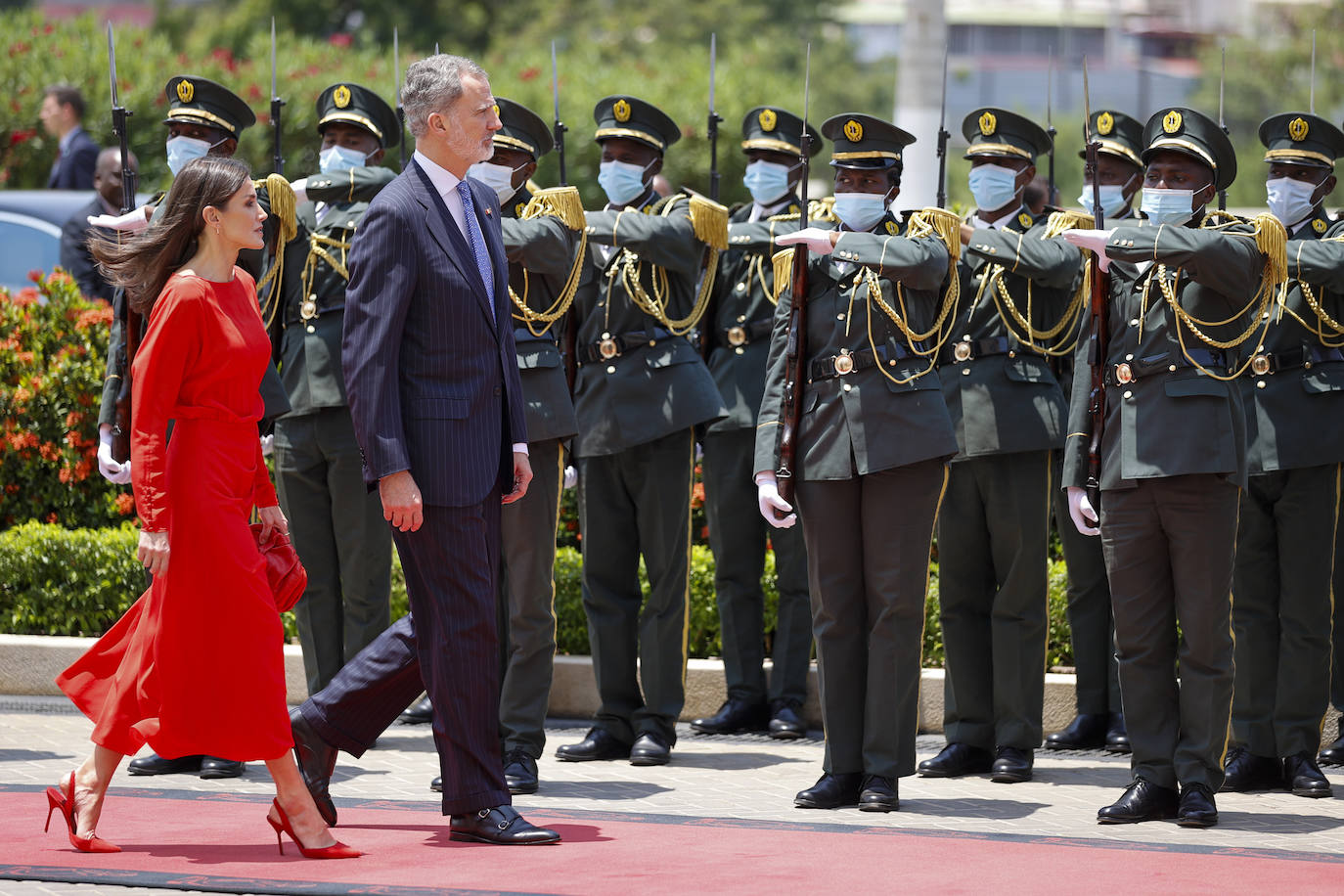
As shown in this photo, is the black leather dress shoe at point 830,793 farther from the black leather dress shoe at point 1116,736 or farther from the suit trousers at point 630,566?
the black leather dress shoe at point 1116,736

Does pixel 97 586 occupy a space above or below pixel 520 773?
above

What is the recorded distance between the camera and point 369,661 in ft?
20.7

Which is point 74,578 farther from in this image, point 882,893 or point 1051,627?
point 882,893

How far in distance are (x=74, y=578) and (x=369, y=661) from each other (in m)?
3.88

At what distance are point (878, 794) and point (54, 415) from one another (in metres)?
5.28

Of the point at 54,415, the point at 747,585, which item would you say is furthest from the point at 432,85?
the point at 54,415

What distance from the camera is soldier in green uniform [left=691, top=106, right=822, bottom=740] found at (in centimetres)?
889

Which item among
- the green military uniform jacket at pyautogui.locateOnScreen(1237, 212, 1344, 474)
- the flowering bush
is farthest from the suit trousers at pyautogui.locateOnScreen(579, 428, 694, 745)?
the flowering bush

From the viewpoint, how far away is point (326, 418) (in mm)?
8141

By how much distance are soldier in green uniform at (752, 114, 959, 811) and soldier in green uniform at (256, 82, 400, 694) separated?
6.02 ft

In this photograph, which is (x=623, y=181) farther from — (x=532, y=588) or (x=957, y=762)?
(x=957, y=762)

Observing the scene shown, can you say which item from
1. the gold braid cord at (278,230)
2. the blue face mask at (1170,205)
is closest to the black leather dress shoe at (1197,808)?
the blue face mask at (1170,205)

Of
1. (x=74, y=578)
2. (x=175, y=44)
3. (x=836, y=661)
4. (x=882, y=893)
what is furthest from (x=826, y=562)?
(x=175, y=44)

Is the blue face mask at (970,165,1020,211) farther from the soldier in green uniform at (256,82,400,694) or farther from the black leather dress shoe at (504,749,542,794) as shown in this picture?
the black leather dress shoe at (504,749,542,794)
